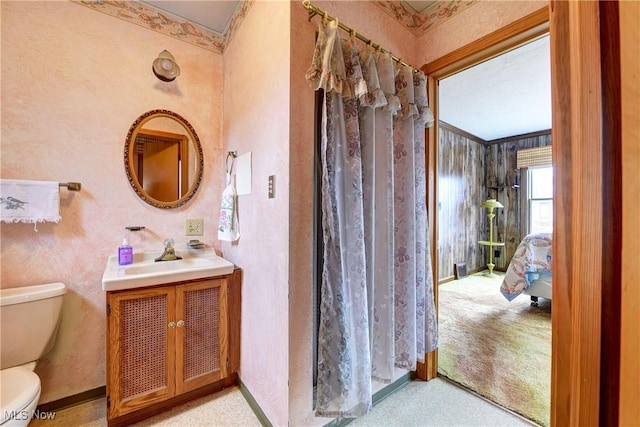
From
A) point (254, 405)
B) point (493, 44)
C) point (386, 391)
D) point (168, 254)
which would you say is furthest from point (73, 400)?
point (493, 44)

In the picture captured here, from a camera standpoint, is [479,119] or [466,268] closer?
[479,119]

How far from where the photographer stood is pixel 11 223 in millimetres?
1443

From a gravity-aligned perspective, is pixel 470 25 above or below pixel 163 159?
above

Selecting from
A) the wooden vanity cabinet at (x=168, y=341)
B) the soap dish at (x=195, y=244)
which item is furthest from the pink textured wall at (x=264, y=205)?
the soap dish at (x=195, y=244)

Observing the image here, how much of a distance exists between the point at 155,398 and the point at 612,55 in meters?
Answer: 2.16

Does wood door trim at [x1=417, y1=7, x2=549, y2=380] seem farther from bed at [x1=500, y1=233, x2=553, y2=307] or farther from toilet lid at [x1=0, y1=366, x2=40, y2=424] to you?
toilet lid at [x1=0, y1=366, x2=40, y2=424]

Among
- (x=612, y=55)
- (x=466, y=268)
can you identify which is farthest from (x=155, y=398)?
(x=466, y=268)

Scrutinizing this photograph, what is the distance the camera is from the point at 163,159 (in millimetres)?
1915

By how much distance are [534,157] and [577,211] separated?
19.3 feet

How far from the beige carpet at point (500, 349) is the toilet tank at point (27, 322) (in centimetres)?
248

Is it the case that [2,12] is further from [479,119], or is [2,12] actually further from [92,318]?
[479,119]

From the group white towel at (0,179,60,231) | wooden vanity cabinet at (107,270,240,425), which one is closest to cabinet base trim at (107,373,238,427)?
wooden vanity cabinet at (107,270,240,425)

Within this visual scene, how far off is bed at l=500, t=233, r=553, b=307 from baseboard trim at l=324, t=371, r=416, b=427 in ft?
6.55

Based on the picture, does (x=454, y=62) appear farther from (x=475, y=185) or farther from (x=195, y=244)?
(x=475, y=185)
